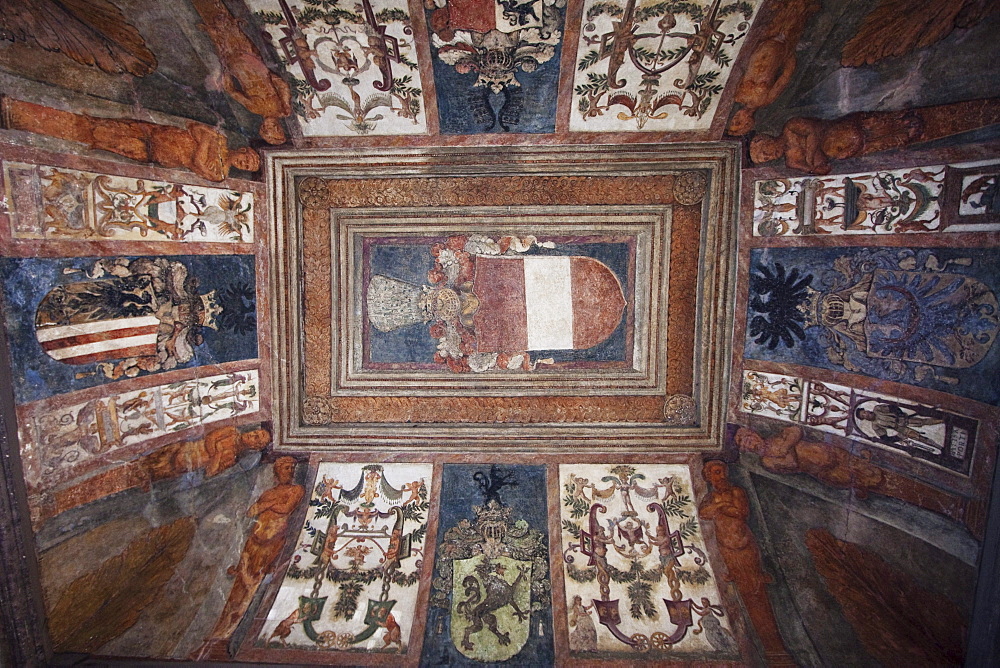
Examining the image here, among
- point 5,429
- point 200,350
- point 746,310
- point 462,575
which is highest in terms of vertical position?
point 746,310

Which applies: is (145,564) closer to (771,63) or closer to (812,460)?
(812,460)

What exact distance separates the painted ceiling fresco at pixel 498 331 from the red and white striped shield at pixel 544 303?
0.04 metres

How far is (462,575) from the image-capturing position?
231 inches

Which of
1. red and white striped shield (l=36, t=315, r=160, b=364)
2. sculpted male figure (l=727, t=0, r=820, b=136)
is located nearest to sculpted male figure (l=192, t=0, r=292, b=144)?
red and white striped shield (l=36, t=315, r=160, b=364)

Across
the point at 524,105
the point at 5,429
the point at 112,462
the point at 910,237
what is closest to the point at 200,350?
the point at 112,462

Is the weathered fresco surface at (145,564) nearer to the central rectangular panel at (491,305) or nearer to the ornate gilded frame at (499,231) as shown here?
the ornate gilded frame at (499,231)

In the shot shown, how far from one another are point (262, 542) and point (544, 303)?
14.0 ft

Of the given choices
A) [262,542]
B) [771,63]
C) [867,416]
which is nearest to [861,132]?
[771,63]

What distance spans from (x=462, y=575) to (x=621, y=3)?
615 centimetres

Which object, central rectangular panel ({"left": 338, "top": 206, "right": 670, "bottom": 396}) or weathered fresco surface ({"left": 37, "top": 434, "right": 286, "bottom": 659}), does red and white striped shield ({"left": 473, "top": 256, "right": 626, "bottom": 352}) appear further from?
weathered fresco surface ({"left": 37, "top": 434, "right": 286, "bottom": 659})

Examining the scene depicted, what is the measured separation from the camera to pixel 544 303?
6609mm

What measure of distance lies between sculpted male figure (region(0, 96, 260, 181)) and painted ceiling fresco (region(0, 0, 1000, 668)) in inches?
1.1

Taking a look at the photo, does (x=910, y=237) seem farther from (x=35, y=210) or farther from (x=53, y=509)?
(x=53, y=509)

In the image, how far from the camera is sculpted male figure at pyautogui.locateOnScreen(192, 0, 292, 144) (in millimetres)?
5168
